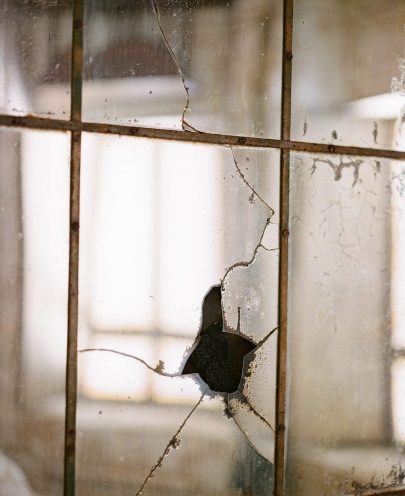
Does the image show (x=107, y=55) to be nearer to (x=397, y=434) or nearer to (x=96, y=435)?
(x=96, y=435)

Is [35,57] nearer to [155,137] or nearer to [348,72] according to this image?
[155,137]

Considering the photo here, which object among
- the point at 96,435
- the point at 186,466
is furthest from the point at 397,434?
the point at 96,435

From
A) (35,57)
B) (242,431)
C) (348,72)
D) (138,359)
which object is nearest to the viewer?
(35,57)

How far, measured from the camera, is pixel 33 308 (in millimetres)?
1968

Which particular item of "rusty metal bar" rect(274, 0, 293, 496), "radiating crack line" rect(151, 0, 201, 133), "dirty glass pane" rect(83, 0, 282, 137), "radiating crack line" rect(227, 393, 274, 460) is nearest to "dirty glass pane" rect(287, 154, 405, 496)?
"rusty metal bar" rect(274, 0, 293, 496)

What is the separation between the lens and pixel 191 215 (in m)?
2.15

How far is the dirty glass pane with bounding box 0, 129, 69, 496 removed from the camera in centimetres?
194

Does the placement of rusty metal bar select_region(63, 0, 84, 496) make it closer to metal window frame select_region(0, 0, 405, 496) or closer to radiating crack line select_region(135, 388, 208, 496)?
metal window frame select_region(0, 0, 405, 496)

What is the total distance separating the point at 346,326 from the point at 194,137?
98 centimetres

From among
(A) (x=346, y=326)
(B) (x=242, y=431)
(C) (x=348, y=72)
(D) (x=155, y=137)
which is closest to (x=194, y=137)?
(D) (x=155, y=137)

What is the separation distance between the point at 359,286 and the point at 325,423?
57 centimetres

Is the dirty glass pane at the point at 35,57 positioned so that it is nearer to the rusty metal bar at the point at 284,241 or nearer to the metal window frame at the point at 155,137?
the metal window frame at the point at 155,137

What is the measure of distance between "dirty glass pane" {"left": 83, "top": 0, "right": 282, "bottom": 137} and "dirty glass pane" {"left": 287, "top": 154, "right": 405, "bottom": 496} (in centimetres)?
32

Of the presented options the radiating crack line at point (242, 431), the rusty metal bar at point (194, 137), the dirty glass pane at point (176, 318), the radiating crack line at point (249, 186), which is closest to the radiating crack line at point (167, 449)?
the dirty glass pane at point (176, 318)
